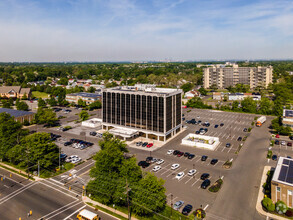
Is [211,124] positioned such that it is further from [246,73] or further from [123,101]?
[246,73]

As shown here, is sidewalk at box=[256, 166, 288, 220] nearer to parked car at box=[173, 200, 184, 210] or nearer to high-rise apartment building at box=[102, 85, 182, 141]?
parked car at box=[173, 200, 184, 210]

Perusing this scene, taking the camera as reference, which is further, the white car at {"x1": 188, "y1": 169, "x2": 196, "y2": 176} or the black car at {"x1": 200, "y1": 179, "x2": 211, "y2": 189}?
the white car at {"x1": 188, "y1": 169, "x2": 196, "y2": 176}

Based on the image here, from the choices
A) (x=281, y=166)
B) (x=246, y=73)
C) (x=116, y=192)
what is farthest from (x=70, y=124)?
(x=246, y=73)

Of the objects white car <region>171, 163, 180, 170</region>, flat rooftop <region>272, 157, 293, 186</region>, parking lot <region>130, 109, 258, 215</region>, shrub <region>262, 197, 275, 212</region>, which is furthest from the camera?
white car <region>171, 163, 180, 170</region>

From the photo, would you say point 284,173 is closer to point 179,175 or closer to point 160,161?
point 179,175

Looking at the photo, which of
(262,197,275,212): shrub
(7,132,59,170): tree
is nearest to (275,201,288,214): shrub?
(262,197,275,212): shrub
